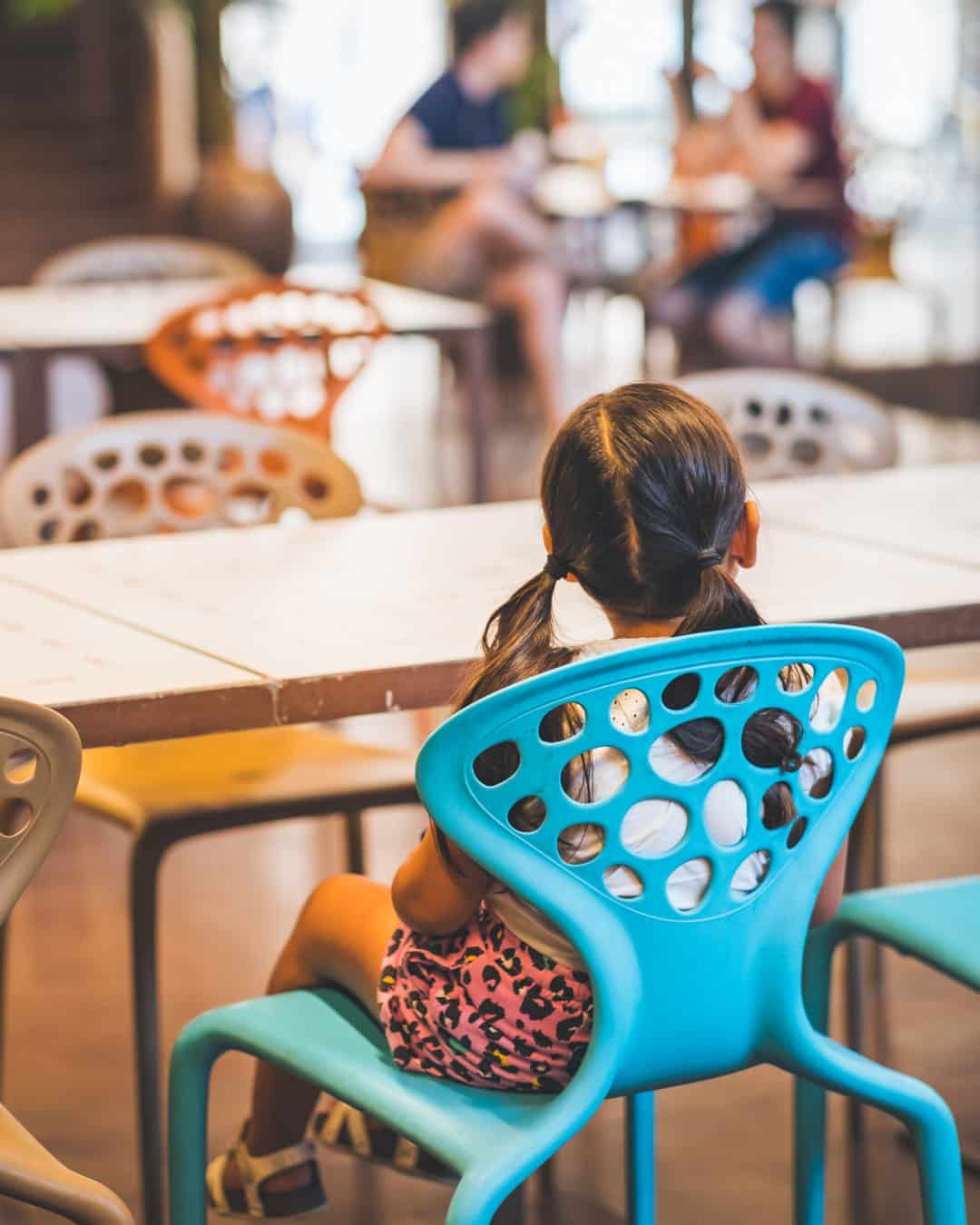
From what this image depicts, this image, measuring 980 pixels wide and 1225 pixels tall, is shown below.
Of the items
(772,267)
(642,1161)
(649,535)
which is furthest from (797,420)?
(772,267)

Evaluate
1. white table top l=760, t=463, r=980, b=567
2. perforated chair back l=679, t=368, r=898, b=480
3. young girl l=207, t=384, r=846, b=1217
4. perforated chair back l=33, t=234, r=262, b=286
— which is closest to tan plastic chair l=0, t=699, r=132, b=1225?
young girl l=207, t=384, r=846, b=1217

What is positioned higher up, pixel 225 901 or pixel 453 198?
pixel 453 198

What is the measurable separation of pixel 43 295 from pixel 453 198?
6.21 ft

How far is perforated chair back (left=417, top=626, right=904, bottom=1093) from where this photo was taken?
48.8 inches

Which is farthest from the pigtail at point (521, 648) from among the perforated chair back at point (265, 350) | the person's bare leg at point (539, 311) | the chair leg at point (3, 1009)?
the person's bare leg at point (539, 311)

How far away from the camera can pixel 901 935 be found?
5.46ft

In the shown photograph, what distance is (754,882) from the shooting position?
1.36m

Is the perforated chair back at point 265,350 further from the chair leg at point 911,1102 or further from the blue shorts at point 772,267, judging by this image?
the blue shorts at point 772,267

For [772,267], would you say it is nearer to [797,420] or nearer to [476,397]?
[476,397]

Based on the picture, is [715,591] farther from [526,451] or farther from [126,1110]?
[526,451]

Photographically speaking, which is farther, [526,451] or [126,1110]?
[526,451]

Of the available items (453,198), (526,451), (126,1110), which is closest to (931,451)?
(526,451)

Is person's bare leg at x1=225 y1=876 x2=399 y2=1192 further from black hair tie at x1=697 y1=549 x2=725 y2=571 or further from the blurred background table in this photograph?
the blurred background table

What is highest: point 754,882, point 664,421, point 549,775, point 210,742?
point 664,421
